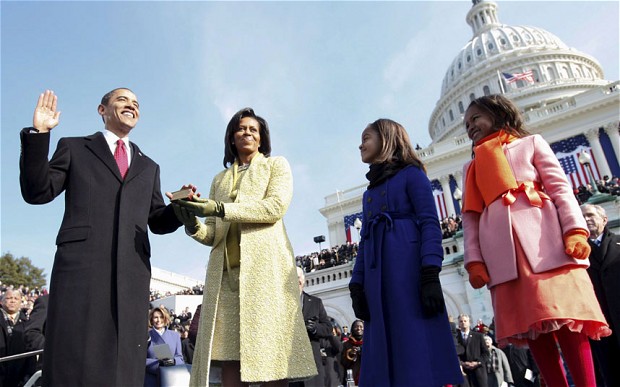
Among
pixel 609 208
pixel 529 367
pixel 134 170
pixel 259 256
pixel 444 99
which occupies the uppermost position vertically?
pixel 444 99

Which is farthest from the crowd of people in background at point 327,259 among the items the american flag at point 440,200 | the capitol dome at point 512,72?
the capitol dome at point 512,72

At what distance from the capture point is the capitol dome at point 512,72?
193 feet

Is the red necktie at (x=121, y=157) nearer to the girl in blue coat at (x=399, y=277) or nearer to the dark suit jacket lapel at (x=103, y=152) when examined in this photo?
the dark suit jacket lapel at (x=103, y=152)

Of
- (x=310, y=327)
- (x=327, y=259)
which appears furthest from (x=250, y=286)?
(x=327, y=259)

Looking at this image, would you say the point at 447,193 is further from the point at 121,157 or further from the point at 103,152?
the point at 103,152

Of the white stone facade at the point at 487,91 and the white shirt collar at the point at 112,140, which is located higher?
the white stone facade at the point at 487,91

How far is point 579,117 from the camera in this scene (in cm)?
3950

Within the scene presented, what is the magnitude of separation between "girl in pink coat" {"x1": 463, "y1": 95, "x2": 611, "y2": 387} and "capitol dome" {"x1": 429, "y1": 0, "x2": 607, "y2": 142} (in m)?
59.3

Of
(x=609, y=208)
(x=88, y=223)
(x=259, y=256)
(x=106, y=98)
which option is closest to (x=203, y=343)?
Answer: (x=259, y=256)

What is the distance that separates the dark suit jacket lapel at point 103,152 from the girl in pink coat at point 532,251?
2335 millimetres

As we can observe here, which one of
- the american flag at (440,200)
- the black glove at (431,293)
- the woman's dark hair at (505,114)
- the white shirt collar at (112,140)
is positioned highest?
the american flag at (440,200)

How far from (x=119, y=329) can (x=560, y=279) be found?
96.1 inches

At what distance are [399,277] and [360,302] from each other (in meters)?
0.34

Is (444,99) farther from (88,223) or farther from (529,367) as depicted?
(88,223)
